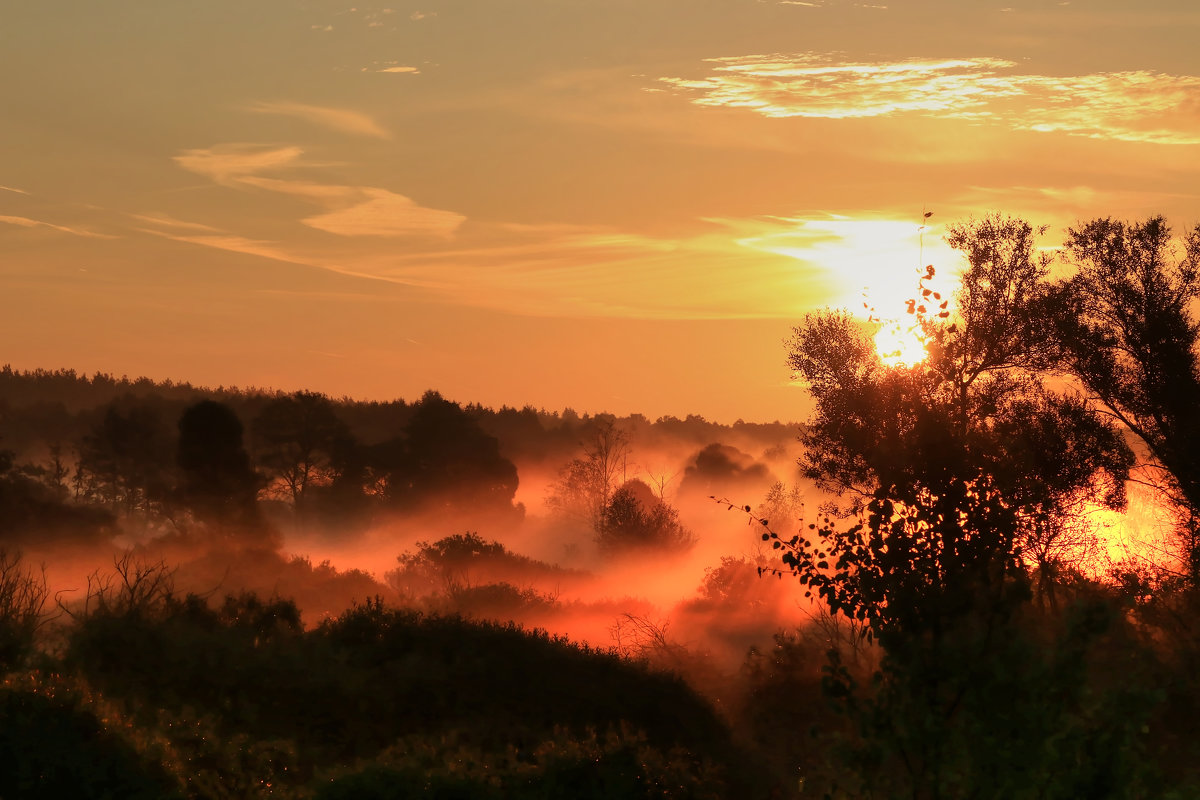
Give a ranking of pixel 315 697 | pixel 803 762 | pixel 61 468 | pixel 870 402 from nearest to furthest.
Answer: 1. pixel 315 697
2. pixel 803 762
3. pixel 870 402
4. pixel 61 468

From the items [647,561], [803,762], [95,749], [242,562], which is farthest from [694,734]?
[647,561]

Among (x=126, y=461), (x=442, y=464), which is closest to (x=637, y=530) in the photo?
(x=442, y=464)

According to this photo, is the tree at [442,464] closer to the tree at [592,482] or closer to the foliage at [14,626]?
the tree at [592,482]

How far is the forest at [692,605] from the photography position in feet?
43.4

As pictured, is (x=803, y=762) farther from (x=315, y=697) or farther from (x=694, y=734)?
(x=315, y=697)

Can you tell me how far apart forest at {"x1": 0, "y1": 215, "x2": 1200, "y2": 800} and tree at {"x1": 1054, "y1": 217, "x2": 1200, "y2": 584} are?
11 centimetres

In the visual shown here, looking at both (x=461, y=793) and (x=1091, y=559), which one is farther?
(x=1091, y=559)

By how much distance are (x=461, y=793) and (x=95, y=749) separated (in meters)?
6.69

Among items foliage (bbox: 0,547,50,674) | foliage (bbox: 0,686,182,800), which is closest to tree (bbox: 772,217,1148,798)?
foliage (bbox: 0,686,182,800)

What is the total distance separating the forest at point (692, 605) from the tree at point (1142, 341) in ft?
0.37

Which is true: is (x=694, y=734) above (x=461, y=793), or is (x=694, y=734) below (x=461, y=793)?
below

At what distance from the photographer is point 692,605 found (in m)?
68.9

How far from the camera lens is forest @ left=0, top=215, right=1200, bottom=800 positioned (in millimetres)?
13234

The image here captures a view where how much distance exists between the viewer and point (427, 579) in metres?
74.4
